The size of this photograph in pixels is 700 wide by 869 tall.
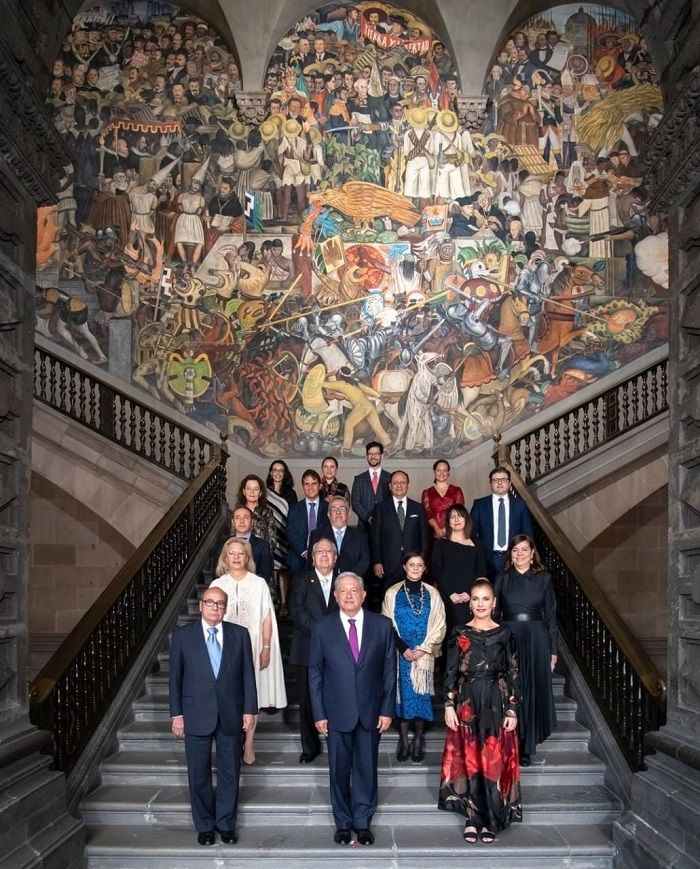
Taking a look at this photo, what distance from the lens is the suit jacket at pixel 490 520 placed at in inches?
309

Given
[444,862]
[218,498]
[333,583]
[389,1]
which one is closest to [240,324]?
[218,498]

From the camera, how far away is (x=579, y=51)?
1357cm

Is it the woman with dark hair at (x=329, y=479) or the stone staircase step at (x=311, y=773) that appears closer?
the stone staircase step at (x=311, y=773)

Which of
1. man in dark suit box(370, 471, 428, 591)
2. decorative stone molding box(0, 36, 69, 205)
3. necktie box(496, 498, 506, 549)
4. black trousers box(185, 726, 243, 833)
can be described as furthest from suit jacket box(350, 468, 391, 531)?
decorative stone molding box(0, 36, 69, 205)

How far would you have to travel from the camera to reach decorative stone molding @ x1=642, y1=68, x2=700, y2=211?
16.8ft

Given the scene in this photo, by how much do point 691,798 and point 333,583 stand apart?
2.60 metres

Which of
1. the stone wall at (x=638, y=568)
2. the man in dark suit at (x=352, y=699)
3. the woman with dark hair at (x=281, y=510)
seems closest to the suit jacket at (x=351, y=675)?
the man in dark suit at (x=352, y=699)

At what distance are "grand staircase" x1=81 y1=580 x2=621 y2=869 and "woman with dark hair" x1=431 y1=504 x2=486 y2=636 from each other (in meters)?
0.95

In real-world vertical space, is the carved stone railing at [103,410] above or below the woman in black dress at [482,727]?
above

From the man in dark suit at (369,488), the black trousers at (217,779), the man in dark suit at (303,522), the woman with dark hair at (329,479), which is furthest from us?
the man in dark suit at (369,488)

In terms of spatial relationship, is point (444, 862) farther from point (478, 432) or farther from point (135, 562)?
point (478, 432)

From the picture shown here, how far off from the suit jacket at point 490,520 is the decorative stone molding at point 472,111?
724 centimetres

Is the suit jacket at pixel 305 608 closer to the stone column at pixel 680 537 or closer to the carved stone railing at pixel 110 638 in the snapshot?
the carved stone railing at pixel 110 638

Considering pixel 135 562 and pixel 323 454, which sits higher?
pixel 323 454
